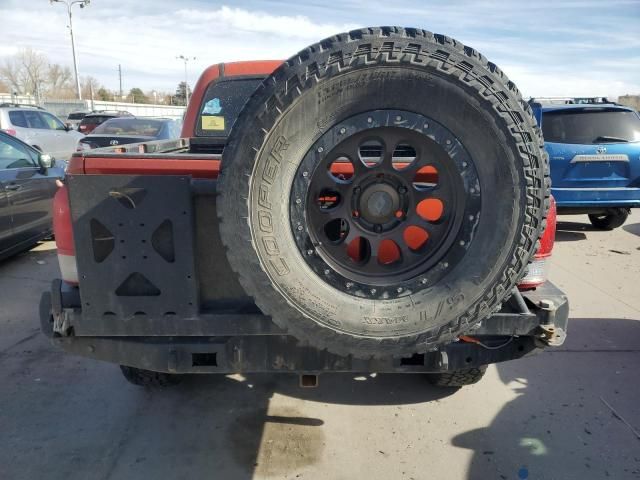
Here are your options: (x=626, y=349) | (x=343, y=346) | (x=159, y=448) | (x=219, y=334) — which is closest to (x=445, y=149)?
(x=343, y=346)

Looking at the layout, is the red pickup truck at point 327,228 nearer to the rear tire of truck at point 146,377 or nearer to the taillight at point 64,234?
the taillight at point 64,234

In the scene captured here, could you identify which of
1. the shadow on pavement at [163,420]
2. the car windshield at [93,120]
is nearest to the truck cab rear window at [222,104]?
the shadow on pavement at [163,420]

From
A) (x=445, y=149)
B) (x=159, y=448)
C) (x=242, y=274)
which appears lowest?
(x=159, y=448)

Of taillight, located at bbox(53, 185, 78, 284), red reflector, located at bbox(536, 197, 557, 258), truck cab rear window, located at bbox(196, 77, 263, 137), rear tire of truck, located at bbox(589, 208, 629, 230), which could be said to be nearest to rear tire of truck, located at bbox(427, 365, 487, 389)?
red reflector, located at bbox(536, 197, 557, 258)

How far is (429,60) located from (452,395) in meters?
2.33

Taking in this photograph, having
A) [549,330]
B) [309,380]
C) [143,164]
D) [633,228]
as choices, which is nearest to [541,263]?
[549,330]

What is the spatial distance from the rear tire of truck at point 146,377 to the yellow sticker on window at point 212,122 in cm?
222

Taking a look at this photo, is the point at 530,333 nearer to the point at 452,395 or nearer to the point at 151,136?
the point at 452,395

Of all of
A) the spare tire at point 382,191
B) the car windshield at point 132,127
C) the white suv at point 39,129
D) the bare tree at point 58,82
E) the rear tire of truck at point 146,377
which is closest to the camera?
the spare tire at point 382,191

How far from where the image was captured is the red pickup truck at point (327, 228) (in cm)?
184

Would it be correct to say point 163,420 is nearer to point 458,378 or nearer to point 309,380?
point 309,380

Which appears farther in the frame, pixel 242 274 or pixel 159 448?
pixel 159 448

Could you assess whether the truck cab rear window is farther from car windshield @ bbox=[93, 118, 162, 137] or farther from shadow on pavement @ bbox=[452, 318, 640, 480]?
car windshield @ bbox=[93, 118, 162, 137]

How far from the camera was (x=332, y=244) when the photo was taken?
2.05 meters
